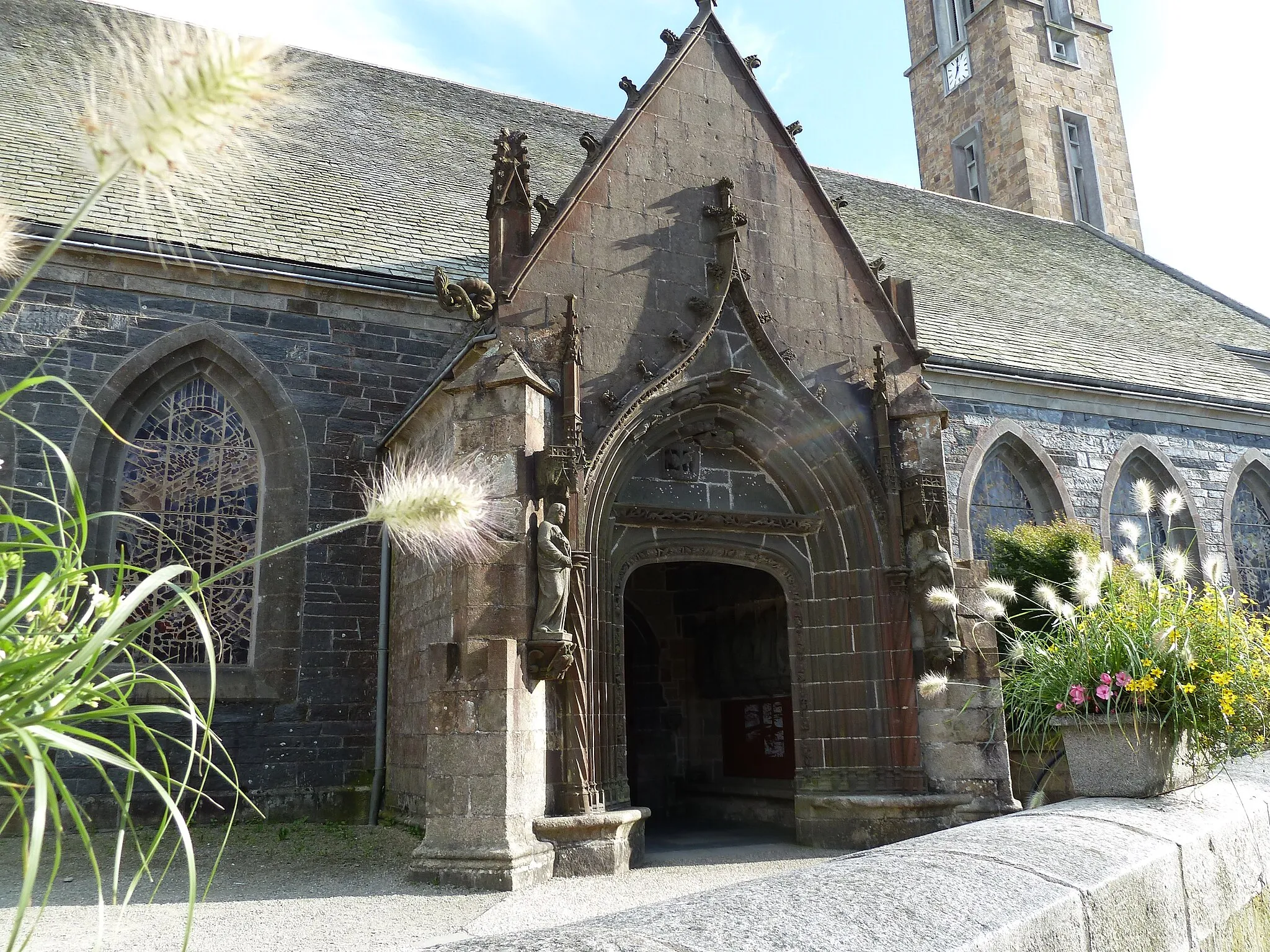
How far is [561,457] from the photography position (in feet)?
28.2

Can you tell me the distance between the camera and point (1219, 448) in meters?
Answer: 17.9

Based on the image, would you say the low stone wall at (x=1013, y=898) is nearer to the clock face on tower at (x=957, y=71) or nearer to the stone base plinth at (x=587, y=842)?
the stone base plinth at (x=587, y=842)

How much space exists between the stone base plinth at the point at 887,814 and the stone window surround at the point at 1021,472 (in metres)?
6.45

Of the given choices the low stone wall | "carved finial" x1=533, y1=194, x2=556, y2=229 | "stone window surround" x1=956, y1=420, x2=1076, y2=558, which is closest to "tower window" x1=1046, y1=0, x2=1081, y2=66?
"stone window surround" x1=956, y1=420, x2=1076, y2=558

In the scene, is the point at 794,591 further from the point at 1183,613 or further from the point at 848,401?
the point at 1183,613

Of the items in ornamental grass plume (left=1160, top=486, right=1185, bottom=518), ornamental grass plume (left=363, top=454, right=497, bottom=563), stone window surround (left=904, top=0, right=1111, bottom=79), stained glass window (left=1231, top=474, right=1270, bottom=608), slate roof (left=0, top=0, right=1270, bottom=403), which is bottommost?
ornamental grass plume (left=363, top=454, right=497, bottom=563)

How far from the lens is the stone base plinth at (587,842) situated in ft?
26.4

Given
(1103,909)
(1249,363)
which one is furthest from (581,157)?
(1103,909)

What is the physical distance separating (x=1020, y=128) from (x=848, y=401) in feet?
64.7

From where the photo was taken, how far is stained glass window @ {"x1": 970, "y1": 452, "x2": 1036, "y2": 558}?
621 inches

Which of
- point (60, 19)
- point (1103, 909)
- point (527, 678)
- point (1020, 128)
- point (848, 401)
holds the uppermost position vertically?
point (1020, 128)

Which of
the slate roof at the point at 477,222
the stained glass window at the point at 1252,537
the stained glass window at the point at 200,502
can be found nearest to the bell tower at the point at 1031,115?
the slate roof at the point at 477,222

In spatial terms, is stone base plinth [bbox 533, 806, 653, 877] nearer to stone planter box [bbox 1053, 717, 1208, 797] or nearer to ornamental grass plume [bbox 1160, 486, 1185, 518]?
stone planter box [bbox 1053, 717, 1208, 797]

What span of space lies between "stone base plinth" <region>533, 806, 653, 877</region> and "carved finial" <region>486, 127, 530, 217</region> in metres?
5.24
